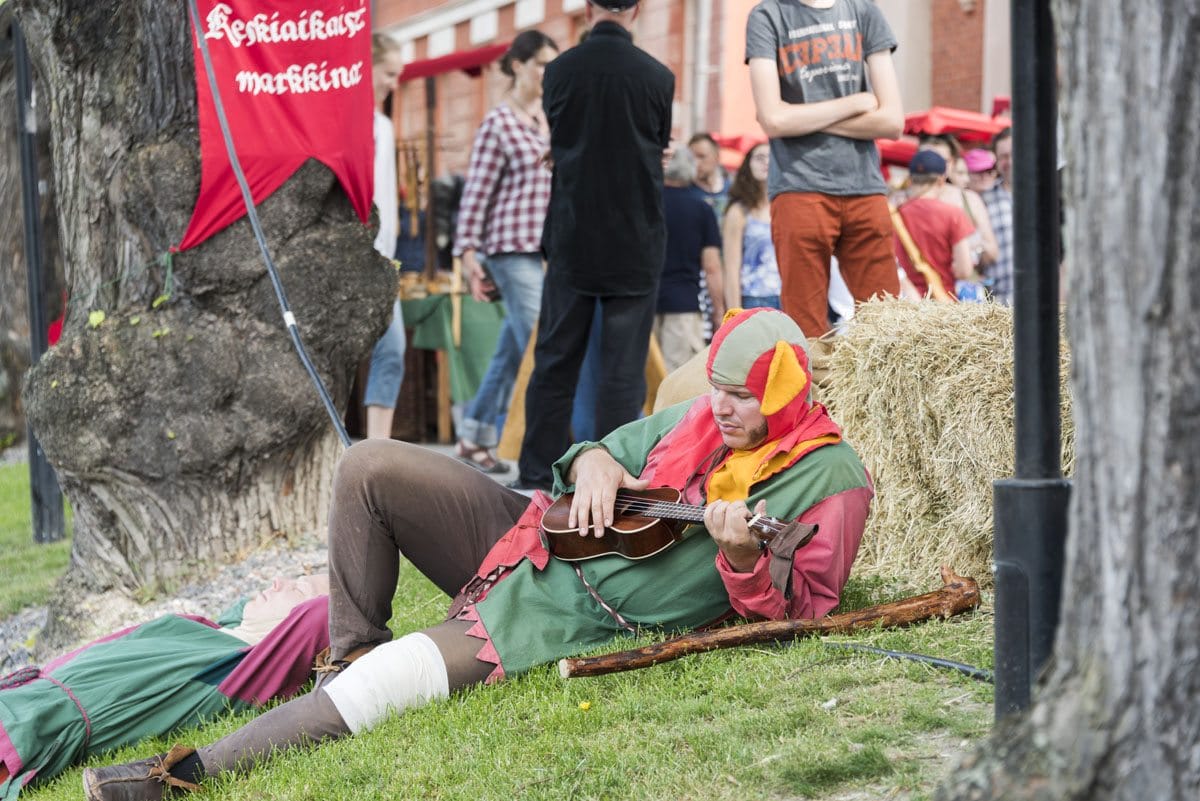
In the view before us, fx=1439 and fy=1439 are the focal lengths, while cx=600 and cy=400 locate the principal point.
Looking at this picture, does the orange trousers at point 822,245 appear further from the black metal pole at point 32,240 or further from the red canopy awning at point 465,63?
the red canopy awning at point 465,63

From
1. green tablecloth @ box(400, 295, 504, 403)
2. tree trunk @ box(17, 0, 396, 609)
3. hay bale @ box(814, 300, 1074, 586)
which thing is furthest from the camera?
green tablecloth @ box(400, 295, 504, 403)

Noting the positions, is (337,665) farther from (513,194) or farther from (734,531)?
(513,194)

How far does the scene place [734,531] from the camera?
3447 mm

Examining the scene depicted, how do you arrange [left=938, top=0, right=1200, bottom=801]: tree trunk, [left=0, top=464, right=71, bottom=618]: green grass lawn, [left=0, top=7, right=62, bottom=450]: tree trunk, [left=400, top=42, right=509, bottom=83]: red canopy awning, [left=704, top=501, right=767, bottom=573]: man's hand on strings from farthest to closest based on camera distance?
[left=400, top=42, right=509, bottom=83]: red canopy awning
[left=0, top=7, right=62, bottom=450]: tree trunk
[left=0, top=464, right=71, bottom=618]: green grass lawn
[left=704, top=501, right=767, bottom=573]: man's hand on strings
[left=938, top=0, right=1200, bottom=801]: tree trunk

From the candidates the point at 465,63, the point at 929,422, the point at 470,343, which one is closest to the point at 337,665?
the point at 929,422

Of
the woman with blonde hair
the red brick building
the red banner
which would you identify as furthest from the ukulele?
the red brick building

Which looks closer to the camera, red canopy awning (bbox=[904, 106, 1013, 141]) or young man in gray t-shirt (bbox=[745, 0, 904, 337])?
young man in gray t-shirt (bbox=[745, 0, 904, 337])

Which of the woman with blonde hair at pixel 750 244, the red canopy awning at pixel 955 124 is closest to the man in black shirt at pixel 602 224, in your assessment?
the woman with blonde hair at pixel 750 244

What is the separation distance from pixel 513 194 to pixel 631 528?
402 centimetres

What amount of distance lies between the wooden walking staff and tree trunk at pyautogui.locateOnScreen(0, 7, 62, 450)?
30.9 ft

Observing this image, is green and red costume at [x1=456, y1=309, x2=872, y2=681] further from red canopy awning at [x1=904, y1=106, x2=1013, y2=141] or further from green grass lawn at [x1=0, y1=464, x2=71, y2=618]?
red canopy awning at [x1=904, y1=106, x2=1013, y2=141]

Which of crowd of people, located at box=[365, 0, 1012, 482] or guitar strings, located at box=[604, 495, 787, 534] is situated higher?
crowd of people, located at box=[365, 0, 1012, 482]

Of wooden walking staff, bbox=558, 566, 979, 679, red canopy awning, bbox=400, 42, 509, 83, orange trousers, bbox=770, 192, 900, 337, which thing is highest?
red canopy awning, bbox=400, 42, 509, 83

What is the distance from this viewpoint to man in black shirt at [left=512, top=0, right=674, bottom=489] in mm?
6039
